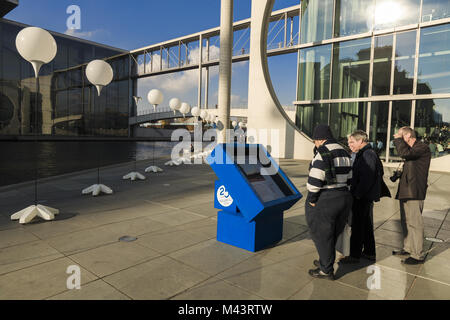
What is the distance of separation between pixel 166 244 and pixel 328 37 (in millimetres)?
19213

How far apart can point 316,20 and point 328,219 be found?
20.1m

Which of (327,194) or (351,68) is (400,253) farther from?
(351,68)

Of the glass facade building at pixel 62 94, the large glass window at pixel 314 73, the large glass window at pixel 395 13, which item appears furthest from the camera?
the glass facade building at pixel 62 94

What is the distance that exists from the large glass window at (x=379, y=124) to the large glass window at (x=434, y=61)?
1881 mm

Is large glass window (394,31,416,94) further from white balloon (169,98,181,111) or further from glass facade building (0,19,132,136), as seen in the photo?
glass facade building (0,19,132,136)

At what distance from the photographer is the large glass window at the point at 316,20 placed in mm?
19312

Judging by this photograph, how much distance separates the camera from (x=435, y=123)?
15.4 m

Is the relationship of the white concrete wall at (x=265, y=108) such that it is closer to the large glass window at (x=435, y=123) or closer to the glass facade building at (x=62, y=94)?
the large glass window at (x=435, y=123)

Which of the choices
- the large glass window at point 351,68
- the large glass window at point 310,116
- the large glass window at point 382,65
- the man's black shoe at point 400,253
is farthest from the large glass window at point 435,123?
the man's black shoe at point 400,253

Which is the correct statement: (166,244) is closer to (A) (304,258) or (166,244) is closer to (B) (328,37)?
(A) (304,258)

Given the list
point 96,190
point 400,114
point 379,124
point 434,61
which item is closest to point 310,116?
point 379,124
